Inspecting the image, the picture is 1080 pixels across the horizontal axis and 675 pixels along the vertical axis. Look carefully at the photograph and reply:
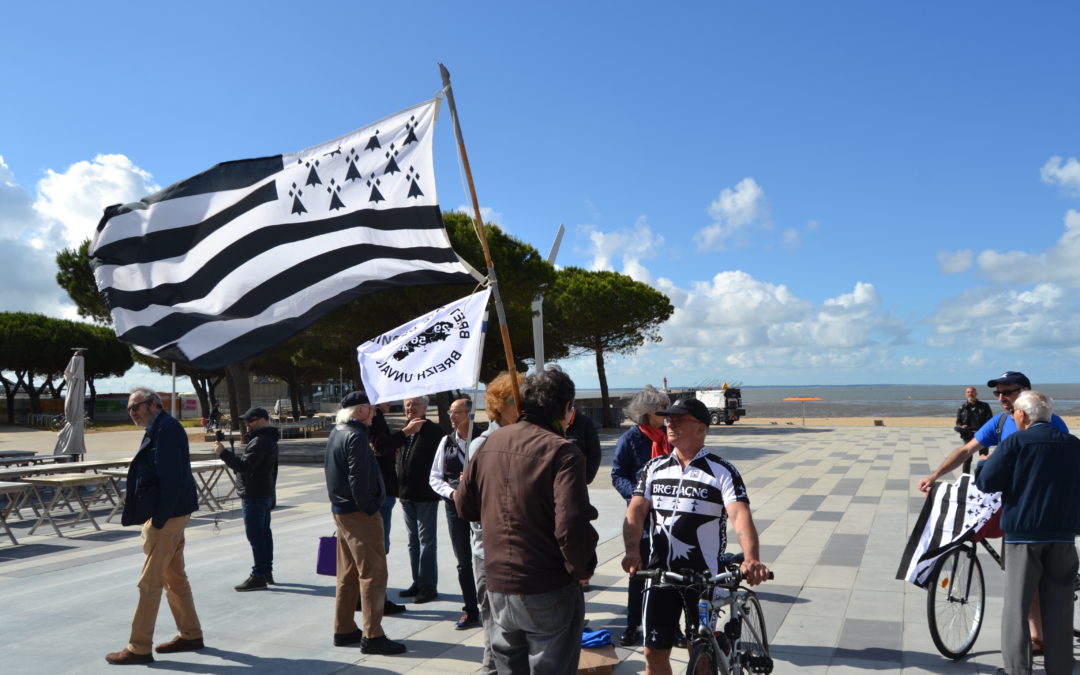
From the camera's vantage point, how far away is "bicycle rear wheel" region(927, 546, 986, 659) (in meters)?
4.79

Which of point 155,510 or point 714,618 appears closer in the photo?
point 714,618

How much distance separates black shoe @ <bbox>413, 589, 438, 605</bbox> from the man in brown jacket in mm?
3533

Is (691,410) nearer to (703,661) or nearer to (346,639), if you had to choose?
(703,661)

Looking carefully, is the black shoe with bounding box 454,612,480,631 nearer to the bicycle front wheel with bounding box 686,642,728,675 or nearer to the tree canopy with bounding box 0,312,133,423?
the bicycle front wheel with bounding box 686,642,728,675

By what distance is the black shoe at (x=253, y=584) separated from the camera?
22.9ft

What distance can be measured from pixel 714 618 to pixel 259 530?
5010 millimetres

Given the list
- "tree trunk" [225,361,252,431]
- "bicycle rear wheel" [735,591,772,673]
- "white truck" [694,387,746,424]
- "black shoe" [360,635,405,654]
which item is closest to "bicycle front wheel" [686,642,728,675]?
"bicycle rear wheel" [735,591,772,673]

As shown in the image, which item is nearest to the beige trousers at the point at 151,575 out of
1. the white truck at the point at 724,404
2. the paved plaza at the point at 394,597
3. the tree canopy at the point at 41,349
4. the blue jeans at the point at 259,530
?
the paved plaza at the point at 394,597

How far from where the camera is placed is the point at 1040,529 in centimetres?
409

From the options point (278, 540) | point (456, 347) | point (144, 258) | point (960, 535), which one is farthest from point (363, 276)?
point (278, 540)

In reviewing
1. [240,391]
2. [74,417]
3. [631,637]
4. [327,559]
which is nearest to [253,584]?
[327,559]

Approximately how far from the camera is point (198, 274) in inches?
218

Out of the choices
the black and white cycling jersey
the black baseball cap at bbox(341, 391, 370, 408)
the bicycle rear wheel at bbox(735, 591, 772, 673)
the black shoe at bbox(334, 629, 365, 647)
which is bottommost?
the black shoe at bbox(334, 629, 365, 647)

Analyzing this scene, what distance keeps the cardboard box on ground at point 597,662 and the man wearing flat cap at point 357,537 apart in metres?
1.29
